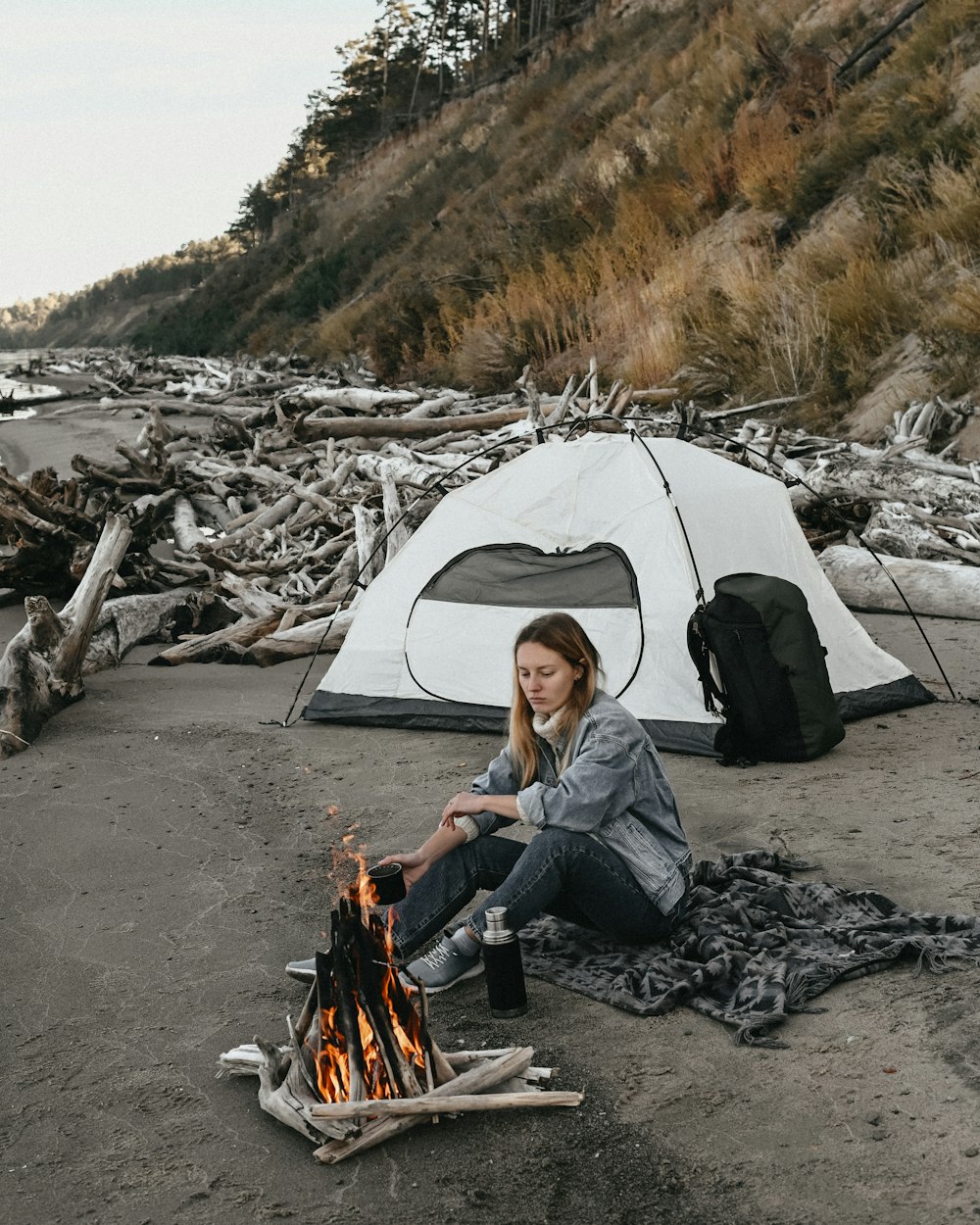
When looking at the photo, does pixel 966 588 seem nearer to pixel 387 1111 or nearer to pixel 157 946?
pixel 157 946

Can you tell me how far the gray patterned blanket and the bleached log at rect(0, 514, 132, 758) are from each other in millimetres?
3895

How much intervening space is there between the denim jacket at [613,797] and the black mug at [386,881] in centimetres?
41

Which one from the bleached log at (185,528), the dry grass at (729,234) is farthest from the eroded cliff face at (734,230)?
the bleached log at (185,528)

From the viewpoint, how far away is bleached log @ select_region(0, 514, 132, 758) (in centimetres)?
723

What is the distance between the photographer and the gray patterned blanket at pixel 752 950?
3.84 m

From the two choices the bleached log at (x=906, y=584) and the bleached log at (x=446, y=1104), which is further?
the bleached log at (x=906, y=584)

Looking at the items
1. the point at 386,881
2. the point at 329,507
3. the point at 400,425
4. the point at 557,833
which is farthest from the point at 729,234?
the point at 386,881

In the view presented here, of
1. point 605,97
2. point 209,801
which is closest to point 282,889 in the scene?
point 209,801

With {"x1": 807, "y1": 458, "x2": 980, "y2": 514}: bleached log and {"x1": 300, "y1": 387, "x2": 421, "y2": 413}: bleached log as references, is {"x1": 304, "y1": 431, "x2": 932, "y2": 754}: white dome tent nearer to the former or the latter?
{"x1": 807, "y1": 458, "x2": 980, "y2": 514}: bleached log

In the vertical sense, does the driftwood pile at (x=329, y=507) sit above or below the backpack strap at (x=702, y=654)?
above

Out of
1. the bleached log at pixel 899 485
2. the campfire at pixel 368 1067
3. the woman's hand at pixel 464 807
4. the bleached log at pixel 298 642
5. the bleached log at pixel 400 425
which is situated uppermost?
the bleached log at pixel 400 425

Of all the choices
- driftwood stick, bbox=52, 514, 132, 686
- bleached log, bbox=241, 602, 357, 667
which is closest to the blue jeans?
driftwood stick, bbox=52, 514, 132, 686

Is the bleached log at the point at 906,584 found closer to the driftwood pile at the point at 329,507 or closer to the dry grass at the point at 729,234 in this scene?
the driftwood pile at the point at 329,507

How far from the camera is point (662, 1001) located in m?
3.83
